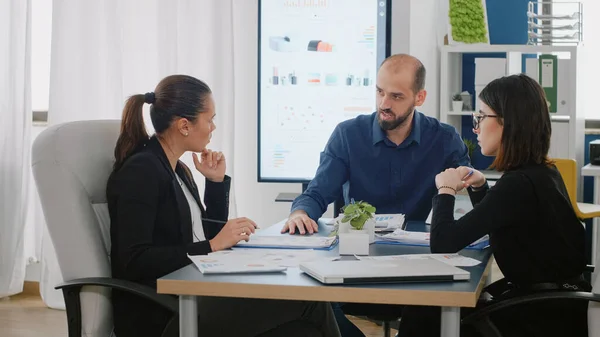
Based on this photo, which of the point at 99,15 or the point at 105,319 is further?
the point at 99,15

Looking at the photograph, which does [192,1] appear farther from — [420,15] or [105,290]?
[105,290]

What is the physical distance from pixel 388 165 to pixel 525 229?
100 centimetres

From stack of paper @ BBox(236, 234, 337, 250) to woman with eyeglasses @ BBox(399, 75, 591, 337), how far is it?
0.96 ft

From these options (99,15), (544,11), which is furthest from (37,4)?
(544,11)

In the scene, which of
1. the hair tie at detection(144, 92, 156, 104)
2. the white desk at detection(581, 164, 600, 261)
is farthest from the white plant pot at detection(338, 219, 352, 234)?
the white desk at detection(581, 164, 600, 261)

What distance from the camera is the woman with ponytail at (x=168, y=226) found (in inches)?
84.0

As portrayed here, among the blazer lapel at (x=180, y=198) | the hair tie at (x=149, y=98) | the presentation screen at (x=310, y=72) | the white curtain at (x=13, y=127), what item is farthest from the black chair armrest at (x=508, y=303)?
the white curtain at (x=13, y=127)

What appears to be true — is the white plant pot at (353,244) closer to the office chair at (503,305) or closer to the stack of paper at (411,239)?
the stack of paper at (411,239)

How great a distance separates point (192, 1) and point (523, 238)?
279 centimetres

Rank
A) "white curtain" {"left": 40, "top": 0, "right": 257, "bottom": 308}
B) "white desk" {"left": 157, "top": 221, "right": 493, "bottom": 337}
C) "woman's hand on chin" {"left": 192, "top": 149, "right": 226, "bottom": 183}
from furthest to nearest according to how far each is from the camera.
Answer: "white curtain" {"left": 40, "top": 0, "right": 257, "bottom": 308} → "woman's hand on chin" {"left": 192, "top": 149, "right": 226, "bottom": 183} → "white desk" {"left": 157, "top": 221, "right": 493, "bottom": 337}

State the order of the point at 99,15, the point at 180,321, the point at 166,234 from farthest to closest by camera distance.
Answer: the point at 99,15 → the point at 166,234 → the point at 180,321

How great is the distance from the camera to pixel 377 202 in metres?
3.09

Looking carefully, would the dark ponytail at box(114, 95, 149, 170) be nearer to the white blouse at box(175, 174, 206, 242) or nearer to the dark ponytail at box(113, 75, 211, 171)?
the dark ponytail at box(113, 75, 211, 171)

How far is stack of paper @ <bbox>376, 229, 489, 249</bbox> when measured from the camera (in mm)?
2297
